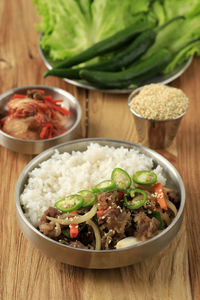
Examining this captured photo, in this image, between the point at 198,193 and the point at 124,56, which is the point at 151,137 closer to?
the point at 198,193

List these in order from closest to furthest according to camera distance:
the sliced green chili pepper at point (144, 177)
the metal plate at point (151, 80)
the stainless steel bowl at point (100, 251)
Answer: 1. the stainless steel bowl at point (100, 251)
2. the sliced green chili pepper at point (144, 177)
3. the metal plate at point (151, 80)

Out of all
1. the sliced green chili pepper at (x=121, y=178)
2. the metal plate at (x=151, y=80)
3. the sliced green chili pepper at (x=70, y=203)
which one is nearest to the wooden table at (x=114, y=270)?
the metal plate at (x=151, y=80)

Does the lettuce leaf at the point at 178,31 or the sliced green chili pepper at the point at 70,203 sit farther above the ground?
the lettuce leaf at the point at 178,31

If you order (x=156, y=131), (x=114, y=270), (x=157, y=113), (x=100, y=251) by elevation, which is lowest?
(x=114, y=270)

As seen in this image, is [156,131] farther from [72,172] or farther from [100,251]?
[100,251]

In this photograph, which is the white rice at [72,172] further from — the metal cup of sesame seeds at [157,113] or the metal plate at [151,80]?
the metal plate at [151,80]

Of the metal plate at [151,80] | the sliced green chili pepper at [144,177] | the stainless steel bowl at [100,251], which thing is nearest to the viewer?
the stainless steel bowl at [100,251]

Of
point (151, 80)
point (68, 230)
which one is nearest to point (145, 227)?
point (68, 230)
